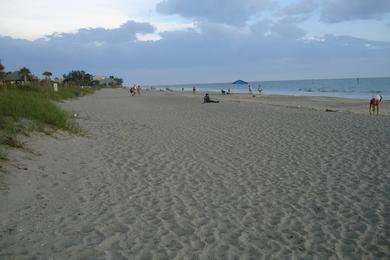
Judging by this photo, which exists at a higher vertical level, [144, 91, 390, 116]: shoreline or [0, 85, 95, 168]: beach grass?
[0, 85, 95, 168]: beach grass

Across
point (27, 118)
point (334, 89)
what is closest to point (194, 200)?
point (27, 118)

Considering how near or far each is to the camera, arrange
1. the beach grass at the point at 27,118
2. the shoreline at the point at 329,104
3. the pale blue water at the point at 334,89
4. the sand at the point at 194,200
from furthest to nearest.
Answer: the pale blue water at the point at 334,89
the shoreline at the point at 329,104
the beach grass at the point at 27,118
the sand at the point at 194,200

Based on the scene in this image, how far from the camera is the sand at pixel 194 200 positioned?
4.23 meters

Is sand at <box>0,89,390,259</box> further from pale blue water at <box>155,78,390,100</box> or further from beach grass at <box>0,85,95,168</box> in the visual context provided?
pale blue water at <box>155,78,390,100</box>

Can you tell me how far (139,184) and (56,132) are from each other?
15.0ft

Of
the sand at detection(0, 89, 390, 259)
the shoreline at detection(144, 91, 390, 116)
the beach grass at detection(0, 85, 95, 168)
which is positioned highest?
the beach grass at detection(0, 85, 95, 168)

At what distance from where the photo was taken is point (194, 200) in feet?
19.2

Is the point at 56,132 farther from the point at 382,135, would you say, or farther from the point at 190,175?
the point at 382,135

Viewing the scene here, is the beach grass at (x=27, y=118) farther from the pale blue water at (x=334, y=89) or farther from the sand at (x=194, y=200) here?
the pale blue water at (x=334, y=89)

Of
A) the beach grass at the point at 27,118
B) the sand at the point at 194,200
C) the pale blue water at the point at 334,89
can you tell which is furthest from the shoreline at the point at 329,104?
the beach grass at the point at 27,118

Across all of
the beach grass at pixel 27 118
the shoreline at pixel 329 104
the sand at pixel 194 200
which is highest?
the beach grass at pixel 27 118

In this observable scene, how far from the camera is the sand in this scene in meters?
4.23

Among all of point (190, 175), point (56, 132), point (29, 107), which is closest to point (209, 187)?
point (190, 175)

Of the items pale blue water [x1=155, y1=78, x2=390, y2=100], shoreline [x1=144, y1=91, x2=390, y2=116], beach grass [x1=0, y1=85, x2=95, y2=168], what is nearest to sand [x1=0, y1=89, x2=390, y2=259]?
beach grass [x1=0, y1=85, x2=95, y2=168]
